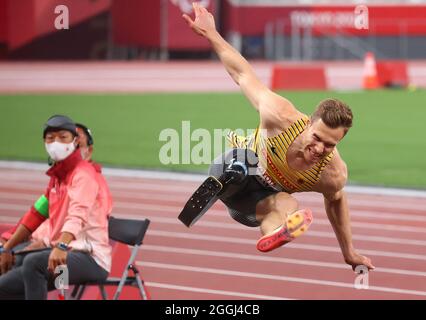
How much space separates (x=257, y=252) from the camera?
11.0 m

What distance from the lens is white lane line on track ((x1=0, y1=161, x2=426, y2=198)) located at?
13.9 meters

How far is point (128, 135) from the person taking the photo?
18781 millimetres

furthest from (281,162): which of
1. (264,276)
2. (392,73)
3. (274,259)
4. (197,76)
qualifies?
(197,76)

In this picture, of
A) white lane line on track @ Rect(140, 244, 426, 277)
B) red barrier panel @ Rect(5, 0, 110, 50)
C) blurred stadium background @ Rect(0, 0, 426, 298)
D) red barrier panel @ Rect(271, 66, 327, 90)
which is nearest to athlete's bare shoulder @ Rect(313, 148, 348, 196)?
blurred stadium background @ Rect(0, 0, 426, 298)

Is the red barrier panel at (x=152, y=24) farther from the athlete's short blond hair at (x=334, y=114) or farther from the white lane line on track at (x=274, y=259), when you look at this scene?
the athlete's short blond hair at (x=334, y=114)

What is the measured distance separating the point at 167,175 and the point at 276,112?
8581 millimetres

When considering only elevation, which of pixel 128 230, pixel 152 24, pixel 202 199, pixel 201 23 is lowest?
pixel 128 230

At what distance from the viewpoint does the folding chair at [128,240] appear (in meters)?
7.81

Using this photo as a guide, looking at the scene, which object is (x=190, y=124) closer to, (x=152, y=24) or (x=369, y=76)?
(x=369, y=76)

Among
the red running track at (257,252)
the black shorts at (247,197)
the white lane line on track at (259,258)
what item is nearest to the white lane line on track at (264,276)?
the red running track at (257,252)

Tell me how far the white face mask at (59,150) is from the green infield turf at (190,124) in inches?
226

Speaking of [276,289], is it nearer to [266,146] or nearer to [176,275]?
[176,275]

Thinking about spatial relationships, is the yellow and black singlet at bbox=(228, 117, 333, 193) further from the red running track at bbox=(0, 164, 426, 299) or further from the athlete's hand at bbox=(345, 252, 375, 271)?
the red running track at bbox=(0, 164, 426, 299)

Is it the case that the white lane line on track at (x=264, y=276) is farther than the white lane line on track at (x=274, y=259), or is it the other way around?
the white lane line on track at (x=274, y=259)
